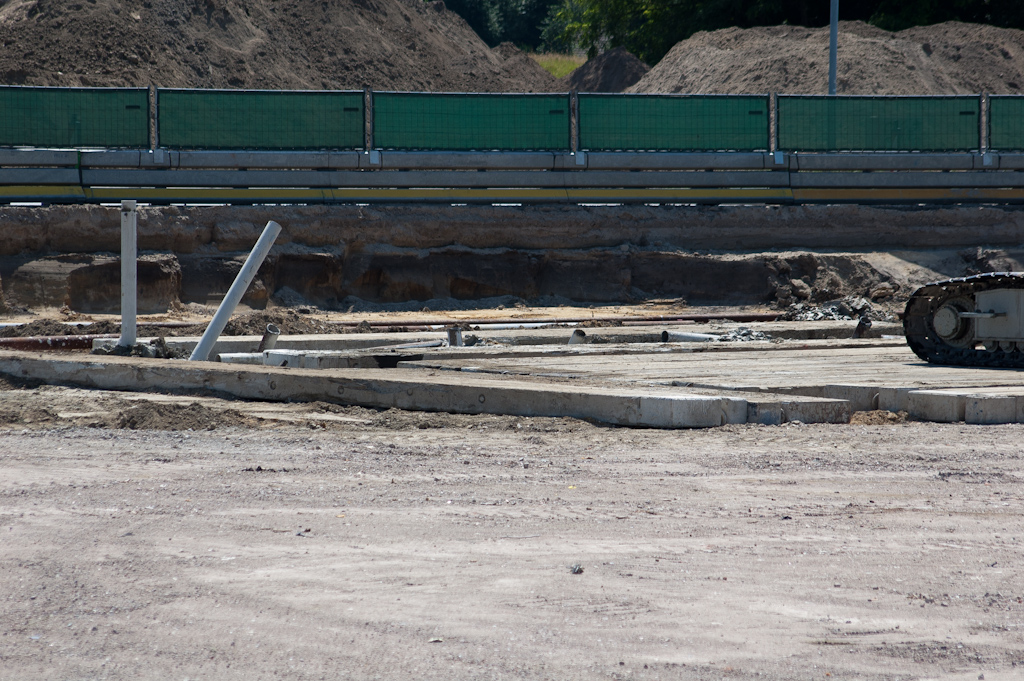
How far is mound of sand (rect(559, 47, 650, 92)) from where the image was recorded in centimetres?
3966

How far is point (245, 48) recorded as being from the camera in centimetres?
3419

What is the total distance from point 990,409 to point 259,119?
51.4ft

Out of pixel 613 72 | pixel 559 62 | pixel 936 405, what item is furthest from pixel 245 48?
pixel 936 405

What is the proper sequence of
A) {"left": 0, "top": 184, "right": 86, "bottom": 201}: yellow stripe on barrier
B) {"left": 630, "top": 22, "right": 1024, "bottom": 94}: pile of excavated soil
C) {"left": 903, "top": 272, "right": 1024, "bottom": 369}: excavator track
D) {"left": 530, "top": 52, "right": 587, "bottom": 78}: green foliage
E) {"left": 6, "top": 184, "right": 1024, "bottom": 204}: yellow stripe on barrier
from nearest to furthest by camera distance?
1. {"left": 903, "top": 272, "right": 1024, "bottom": 369}: excavator track
2. {"left": 0, "top": 184, "right": 86, "bottom": 201}: yellow stripe on barrier
3. {"left": 6, "top": 184, "right": 1024, "bottom": 204}: yellow stripe on barrier
4. {"left": 630, "top": 22, "right": 1024, "bottom": 94}: pile of excavated soil
5. {"left": 530, "top": 52, "right": 587, "bottom": 78}: green foliage

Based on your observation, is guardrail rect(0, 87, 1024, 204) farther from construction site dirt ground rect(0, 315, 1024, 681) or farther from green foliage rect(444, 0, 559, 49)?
green foliage rect(444, 0, 559, 49)

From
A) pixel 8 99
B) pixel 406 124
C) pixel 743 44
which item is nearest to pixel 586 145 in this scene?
pixel 406 124

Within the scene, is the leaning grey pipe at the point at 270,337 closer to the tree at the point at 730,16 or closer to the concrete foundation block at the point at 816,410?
the concrete foundation block at the point at 816,410

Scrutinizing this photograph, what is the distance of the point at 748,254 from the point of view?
20266 mm

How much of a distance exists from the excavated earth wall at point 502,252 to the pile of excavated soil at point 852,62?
9.90 m

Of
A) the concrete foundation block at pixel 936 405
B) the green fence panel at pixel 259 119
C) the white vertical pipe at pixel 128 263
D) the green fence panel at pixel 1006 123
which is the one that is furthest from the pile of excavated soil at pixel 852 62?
the concrete foundation block at pixel 936 405

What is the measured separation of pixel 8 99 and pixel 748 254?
14621 mm

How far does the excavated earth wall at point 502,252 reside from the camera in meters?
17.4

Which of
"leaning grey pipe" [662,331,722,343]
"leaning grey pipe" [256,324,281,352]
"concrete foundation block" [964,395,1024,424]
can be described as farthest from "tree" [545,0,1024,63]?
"concrete foundation block" [964,395,1024,424]

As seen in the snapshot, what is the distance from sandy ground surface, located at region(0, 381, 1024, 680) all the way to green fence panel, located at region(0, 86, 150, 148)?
45.6 ft
